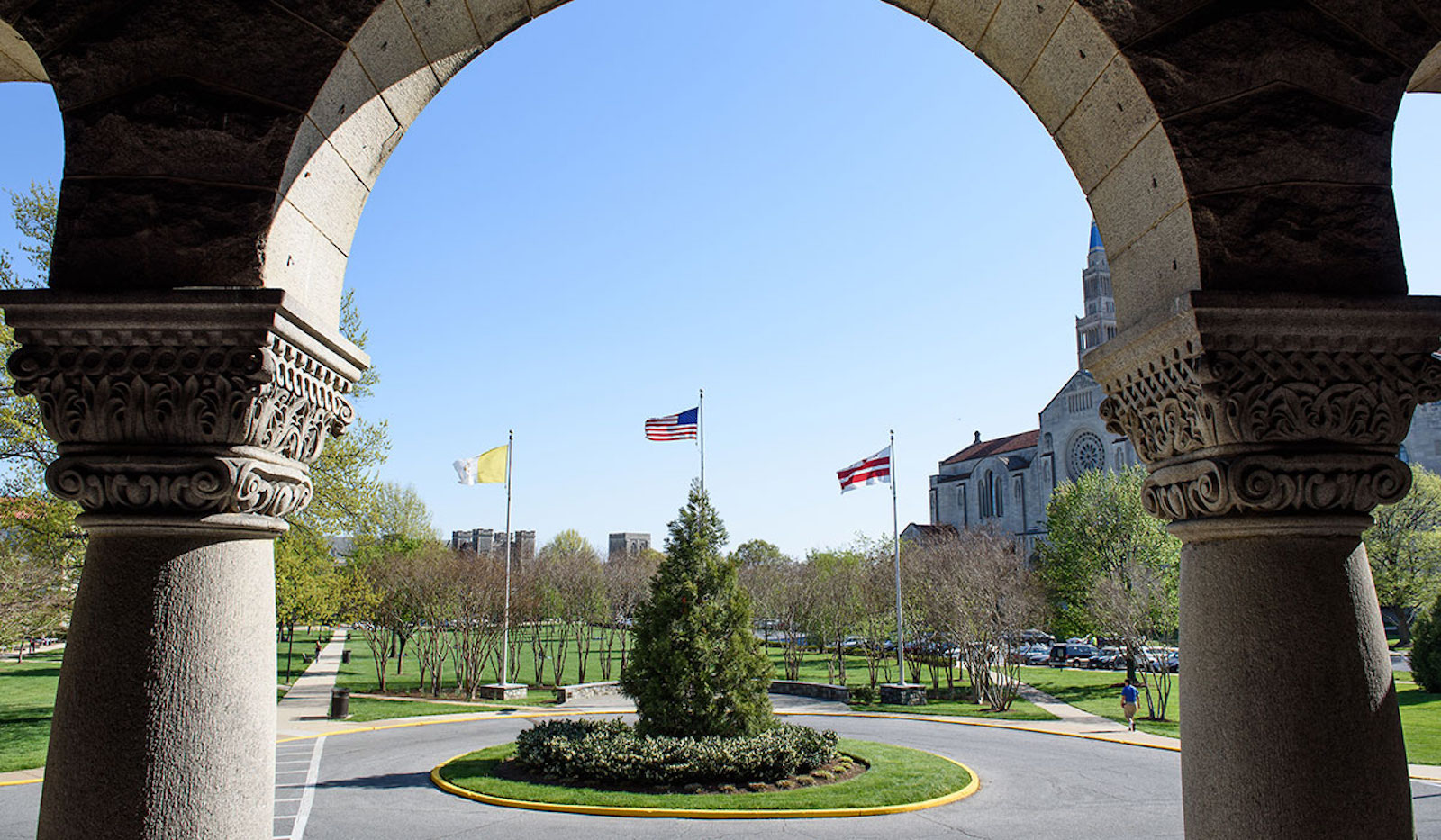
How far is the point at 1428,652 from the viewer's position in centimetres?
2594

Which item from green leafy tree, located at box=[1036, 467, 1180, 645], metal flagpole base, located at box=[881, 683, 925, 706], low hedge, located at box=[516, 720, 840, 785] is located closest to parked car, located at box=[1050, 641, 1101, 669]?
green leafy tree, located at box=[1036, 467, 1180, 645]

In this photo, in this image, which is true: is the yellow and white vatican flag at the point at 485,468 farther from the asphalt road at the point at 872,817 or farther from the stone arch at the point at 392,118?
the stone arch at the point at 392,118

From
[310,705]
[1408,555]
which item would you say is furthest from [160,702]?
[1408,555]

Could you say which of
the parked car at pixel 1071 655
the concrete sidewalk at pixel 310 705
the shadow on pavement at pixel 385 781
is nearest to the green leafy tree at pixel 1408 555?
the parked car at pixel 1071 655

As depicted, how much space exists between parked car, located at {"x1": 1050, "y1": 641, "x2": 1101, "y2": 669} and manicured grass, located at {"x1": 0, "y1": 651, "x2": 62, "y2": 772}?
133 feet

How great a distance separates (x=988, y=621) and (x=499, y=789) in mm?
19491

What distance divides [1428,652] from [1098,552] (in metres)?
11.8

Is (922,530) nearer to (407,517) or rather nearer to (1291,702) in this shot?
(407,517)

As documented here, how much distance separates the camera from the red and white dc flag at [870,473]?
2775 centimetres

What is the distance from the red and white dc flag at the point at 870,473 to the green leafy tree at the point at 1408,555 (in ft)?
69.2

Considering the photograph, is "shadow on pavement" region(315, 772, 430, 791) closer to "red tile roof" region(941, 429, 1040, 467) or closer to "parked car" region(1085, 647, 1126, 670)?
"parked car" region(1085, 647, 1126, 670)

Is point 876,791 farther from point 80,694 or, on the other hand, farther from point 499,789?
point 80,694

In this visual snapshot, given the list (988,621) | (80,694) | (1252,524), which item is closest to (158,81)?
(80,694)

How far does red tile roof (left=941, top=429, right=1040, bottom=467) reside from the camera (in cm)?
7819
